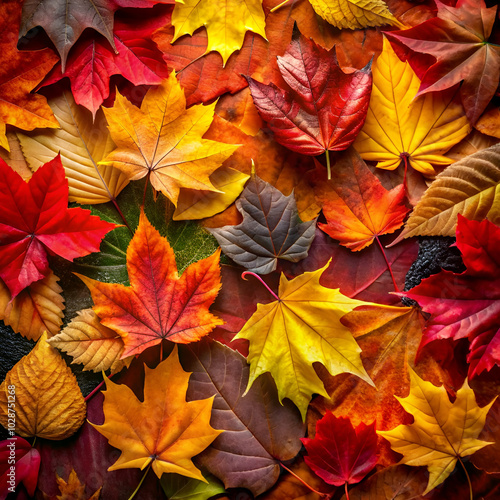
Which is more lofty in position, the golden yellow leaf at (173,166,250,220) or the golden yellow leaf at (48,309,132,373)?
the golden yellow leaf at (173,166,250,220)

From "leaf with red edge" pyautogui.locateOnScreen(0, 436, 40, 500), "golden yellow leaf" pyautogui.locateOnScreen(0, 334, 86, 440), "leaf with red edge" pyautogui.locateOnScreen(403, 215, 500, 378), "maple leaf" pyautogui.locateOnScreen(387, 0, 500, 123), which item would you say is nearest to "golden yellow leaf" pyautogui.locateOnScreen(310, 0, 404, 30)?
"maple leaf" pyautogui.locateOnScreen(387, 0, 500, 123)

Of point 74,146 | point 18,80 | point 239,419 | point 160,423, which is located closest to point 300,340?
point 239,419

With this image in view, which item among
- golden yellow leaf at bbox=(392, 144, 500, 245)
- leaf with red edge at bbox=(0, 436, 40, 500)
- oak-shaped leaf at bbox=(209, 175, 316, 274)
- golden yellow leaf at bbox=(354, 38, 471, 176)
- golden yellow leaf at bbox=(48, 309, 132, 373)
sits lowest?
leaf with red edge at bbox=(0, 436, 40, 500)

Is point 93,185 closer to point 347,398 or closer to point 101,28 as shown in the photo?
point 101,28

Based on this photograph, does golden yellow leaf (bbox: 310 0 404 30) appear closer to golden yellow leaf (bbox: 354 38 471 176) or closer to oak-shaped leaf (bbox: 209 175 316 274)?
golden yellow leaf (bbox: 354 38 471 176)

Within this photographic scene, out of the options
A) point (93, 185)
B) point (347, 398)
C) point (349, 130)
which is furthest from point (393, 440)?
point (93, 185)

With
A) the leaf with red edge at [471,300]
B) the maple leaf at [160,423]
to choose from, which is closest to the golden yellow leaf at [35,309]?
the maple leaf at [160,423]
